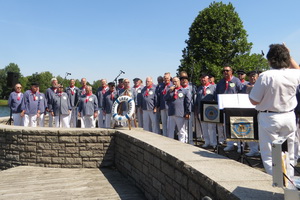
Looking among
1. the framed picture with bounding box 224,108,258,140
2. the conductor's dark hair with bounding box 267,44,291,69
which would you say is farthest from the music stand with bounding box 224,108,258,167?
the conductor's dark hair with bounding box 267,44,291,69

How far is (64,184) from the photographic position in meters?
5.62

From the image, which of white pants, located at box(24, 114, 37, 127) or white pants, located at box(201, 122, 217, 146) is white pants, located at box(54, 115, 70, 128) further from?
white pants, located at box(201, 122, 217, 146)

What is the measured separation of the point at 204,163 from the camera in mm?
3385

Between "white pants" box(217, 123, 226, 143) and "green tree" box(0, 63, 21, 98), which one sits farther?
"green tree" box(0, 63, 21, 98)

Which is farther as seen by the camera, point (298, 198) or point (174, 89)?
point (174, 89)

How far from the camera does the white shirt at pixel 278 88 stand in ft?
10.6

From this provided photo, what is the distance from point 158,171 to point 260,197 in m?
2.22

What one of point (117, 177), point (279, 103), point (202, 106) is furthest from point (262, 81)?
point (117, 177)

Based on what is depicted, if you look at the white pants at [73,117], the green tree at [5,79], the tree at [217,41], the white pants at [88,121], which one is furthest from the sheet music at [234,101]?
the green tree at [5,79]

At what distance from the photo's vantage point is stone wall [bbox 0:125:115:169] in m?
6.68

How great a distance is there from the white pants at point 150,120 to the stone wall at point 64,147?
2.94 meters

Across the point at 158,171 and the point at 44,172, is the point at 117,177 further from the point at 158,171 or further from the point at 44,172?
the point at 158,171

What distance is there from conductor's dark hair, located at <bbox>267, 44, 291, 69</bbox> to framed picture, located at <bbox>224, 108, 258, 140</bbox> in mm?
1848

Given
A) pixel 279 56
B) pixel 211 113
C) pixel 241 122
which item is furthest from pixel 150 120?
pixel 279 56
